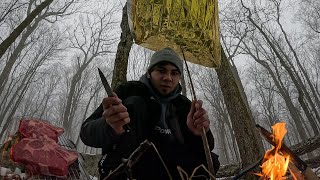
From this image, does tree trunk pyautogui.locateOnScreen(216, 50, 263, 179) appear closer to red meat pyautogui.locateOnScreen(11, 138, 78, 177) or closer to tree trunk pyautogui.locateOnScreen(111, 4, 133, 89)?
tree trunk pyautogui.locateOnScreen(111, 4, 133, 89)

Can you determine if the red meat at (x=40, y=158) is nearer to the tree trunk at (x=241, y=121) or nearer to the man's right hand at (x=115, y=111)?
the man's right hand at (x=115, y=111)

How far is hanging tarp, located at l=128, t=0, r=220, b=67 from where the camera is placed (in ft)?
3.97

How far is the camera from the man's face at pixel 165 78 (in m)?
1.56

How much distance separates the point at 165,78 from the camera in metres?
1.55

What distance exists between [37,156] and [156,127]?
3.47ft

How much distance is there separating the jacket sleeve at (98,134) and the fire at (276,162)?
0.59 meters

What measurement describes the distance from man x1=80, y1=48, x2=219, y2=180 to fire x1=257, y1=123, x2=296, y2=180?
268 millimetres

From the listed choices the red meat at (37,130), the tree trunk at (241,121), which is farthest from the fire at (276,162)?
the tree trunk at (241,121)

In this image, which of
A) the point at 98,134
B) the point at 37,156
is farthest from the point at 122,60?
the point at 98,134

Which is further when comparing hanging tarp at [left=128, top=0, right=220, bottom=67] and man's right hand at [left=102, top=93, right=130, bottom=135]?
hanging tarp at [left=128, top=0, right=220, bottom=67]

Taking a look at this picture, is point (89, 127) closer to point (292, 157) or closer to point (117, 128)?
point (117, 128)

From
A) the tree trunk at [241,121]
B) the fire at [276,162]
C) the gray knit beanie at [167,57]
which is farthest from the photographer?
the tree trunk at [241,121]

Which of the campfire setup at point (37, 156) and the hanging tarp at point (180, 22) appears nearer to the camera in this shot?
the hanging tarp at point (180, 22)

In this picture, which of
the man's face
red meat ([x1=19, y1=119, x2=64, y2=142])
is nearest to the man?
the man's face
